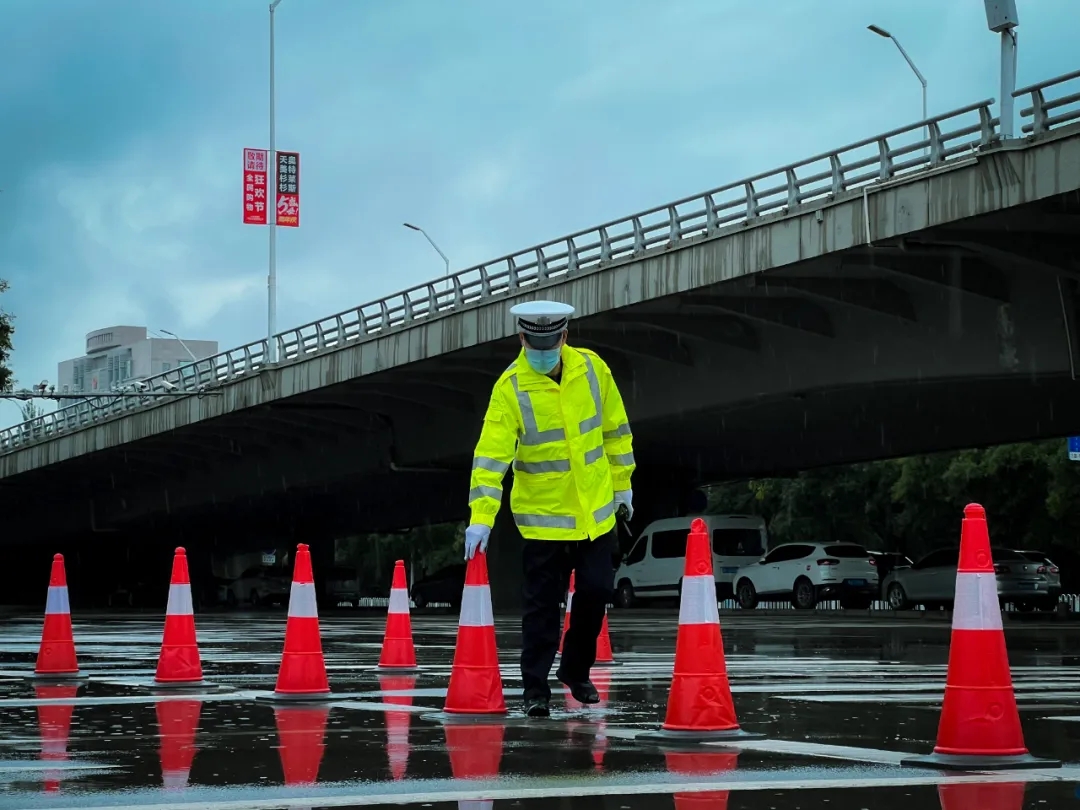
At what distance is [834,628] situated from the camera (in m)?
26.0

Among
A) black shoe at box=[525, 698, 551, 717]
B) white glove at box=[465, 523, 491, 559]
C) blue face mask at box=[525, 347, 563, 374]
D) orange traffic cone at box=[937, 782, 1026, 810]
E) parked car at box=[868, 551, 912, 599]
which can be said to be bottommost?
orange traffic cone at box=[937, 782, 1026, 810]

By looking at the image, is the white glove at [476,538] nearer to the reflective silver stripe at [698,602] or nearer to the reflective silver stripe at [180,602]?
the reflective silver stripe at [698,602]

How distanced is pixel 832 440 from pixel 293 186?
22057 millimetres

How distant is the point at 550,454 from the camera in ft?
27.6

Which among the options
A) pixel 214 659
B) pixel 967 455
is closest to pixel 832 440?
pixel 967 455

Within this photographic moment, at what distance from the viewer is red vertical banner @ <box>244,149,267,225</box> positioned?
183ft

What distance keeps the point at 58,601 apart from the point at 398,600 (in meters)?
2.58

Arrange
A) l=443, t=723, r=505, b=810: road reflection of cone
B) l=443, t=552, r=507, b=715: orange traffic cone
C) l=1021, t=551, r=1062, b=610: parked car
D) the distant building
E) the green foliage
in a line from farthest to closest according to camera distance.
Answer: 1. the distant building
2. the green foliage
3. l=1021, t=551, r=1062, b=610: parked car
4. l=443, t=552, r=507, b=715: orange traffic cone
5. l=443, t=723, r=505, b=810: road reflection of cone

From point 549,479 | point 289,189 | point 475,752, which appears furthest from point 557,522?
point 289,189

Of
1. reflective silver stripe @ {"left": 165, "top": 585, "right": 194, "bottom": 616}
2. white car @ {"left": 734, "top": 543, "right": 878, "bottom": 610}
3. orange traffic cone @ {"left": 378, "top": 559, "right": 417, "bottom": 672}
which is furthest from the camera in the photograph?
white car @ {"left": 734, "top": 543, "right": 878, "bottom": 610}

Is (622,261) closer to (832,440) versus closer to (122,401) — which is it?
(832,440)

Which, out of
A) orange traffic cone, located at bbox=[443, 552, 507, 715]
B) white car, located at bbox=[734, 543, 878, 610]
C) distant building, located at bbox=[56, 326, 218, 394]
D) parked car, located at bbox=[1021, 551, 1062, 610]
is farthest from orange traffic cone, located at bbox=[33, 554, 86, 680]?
distant building, located at bbox=[56, 326, 218, 394]

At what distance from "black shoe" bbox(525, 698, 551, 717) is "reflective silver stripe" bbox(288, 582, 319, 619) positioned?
190 centimetres

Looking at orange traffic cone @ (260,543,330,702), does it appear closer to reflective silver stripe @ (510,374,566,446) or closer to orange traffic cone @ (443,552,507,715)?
orange traffic cone @ (443,552,507,715)
